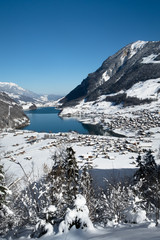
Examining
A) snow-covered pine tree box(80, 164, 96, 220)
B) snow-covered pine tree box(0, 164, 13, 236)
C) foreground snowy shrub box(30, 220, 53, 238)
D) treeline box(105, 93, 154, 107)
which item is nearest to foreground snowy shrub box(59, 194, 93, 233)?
foreground snowy shrub box(30, 220, 53, 238)

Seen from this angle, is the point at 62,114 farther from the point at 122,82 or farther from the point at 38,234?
the point at 38,234

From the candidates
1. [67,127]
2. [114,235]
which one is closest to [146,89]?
[67,127]

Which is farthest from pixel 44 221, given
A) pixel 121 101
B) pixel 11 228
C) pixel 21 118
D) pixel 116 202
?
pixel 121 101

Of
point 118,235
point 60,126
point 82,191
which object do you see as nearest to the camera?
point 118,235

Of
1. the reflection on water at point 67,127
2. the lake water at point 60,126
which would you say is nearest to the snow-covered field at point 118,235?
the reflection on water at point 67,127

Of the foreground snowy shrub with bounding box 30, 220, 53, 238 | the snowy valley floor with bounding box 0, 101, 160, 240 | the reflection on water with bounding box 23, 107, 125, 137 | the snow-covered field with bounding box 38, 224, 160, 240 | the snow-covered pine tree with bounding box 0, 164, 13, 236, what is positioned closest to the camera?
the snow-covered field with bounding box 38, 224, 160, 240

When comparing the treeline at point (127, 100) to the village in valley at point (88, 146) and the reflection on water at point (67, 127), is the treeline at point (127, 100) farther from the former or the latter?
the reflection on water at point (67, 127)

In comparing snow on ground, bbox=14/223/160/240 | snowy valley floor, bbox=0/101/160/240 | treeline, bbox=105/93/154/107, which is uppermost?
treeline, bbox=105/93/154/107

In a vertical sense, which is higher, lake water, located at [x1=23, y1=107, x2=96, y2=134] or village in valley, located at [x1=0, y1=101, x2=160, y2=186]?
lake water, located at [x1=23, y1=107, x2=96, y2=134]

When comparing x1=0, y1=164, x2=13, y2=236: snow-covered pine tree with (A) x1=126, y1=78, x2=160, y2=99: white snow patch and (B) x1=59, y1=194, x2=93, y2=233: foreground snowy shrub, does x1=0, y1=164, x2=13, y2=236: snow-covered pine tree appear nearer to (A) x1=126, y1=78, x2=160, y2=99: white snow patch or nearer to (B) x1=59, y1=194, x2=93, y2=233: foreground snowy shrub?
(B) x1=59, y1=194, x2=93, y2=233: foreground snowy shrub

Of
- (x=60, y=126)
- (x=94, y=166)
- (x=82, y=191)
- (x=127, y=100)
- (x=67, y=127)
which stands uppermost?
(x=127, y=100)

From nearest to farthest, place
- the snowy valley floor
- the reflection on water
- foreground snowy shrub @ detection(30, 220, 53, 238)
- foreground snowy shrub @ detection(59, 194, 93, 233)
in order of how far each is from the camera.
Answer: the snowy valley floor
foreground snowy shrub @ detection(59, 194, 93, 233)
foreground snowy shrub @ detection(30, 220, 53, 238)
the reflection on water

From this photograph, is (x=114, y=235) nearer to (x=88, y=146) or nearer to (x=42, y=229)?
(x=42, y=229)
